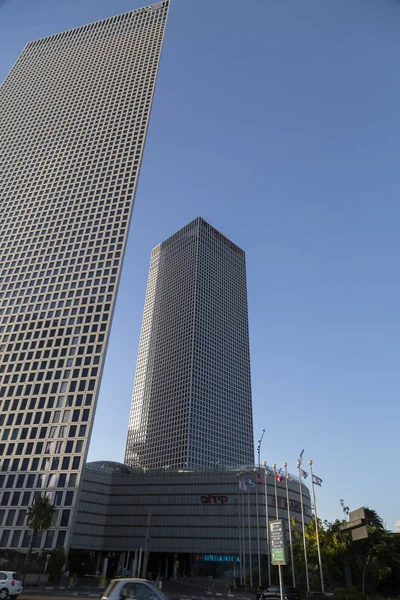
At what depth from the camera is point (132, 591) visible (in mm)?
16188

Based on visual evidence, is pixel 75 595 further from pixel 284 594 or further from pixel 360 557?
pixel 360 557

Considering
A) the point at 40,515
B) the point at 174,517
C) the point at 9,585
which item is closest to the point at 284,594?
the point at 9,585

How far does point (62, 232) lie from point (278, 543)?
115 meters

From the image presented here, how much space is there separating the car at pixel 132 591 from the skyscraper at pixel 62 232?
84.5 meters

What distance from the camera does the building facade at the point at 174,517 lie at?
119m

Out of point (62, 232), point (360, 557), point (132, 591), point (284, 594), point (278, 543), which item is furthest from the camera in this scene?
point (62, 232)

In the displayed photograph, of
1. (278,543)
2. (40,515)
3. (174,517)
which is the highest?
(174,517)

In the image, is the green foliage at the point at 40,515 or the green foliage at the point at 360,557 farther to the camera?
the green foliage at the point at 40,515

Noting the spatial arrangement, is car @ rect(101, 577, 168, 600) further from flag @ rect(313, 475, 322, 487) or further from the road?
flag @ rect(313, 475, 322, 487)

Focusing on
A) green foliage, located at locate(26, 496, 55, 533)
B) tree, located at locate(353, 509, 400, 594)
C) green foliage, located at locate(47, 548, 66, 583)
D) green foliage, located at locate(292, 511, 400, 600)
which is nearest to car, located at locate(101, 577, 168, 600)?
green foliage, located at locate(292, 511, 400, 600)

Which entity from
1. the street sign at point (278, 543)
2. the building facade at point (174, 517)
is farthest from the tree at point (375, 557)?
the building facade at point (174, 517)

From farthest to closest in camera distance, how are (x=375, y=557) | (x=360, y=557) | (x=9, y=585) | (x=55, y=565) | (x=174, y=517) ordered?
(x=174, y=517), (x=55, y=565), (x=360, y=557), (x=375, y=557), (x=9, y=585)

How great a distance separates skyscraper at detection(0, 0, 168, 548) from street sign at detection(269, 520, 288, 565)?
7483 cm

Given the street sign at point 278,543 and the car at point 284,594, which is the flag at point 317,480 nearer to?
the car at point 284,594
